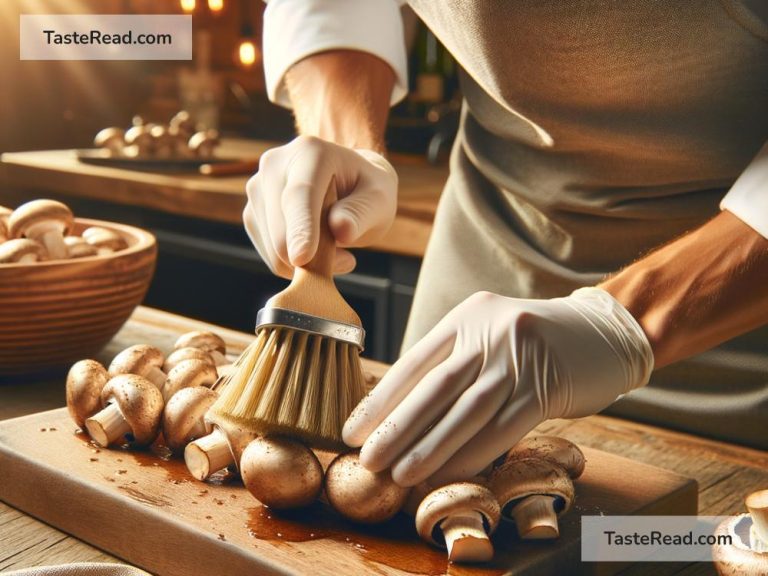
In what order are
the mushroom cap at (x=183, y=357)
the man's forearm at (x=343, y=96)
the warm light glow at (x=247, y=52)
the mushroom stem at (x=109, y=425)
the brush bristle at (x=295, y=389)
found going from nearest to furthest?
1. the brush bristle at (x=295, y=389)
2. the mushroom stem at (x=109, y=425)
3. the mushroom cap at (x=183, y=357)
4. the man's forearm at (x=343, y=96)
5. the warm light glow at (x=247, y=52)

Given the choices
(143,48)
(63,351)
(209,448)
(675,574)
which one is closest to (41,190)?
(143,48)

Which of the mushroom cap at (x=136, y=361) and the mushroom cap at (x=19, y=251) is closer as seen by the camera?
the mushroom cap at (x=136, y=361)

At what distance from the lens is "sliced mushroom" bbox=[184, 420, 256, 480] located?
0.92 meters

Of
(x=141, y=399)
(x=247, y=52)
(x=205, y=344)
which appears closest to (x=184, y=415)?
(x=141, y=399)

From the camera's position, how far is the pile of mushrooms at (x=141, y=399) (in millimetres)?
987

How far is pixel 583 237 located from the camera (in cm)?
142

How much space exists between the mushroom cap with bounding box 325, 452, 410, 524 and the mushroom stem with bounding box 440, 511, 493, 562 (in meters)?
0.06

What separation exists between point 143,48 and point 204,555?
142 inches

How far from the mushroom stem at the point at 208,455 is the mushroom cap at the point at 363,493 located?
0.12 m

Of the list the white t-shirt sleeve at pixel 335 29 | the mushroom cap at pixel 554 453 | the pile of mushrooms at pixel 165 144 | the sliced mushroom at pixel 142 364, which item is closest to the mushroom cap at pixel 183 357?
the sliced mushroom at pixel 142 364

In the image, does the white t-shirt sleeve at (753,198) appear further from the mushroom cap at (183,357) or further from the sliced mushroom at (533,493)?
the mushroom cap at (183,357)

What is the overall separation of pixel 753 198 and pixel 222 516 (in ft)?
2.08

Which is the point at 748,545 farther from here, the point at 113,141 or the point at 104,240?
the point at 113,141

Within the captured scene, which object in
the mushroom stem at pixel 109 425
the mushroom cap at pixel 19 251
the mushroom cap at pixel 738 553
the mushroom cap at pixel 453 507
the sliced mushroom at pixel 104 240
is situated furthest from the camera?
the sliced mushroom at pixel 104 240
